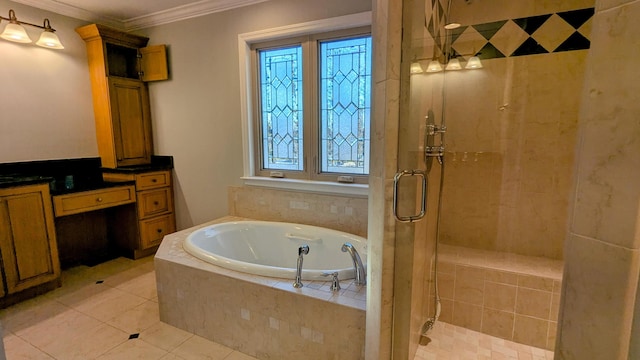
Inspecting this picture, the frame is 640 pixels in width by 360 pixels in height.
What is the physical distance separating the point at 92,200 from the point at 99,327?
46.8 inches

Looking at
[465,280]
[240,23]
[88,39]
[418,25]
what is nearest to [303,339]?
[465,280]

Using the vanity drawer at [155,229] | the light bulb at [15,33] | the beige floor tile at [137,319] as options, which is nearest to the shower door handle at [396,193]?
the beige floor tile at [137,319]

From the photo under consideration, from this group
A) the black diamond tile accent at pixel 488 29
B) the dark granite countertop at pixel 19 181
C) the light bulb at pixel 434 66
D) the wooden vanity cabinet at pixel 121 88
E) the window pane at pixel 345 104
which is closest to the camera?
the light bulb at pixel 434 66

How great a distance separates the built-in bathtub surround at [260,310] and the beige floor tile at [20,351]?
0.66m

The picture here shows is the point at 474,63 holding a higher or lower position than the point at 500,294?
higher

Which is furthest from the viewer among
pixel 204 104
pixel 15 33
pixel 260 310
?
pixel 204 104

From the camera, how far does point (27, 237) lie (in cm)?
238

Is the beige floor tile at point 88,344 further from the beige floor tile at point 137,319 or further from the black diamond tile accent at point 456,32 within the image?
the black diamond tile accent at point 456,32

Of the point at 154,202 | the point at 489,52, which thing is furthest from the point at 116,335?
the point at 489,52

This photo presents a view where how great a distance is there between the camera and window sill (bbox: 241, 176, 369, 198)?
8.30 feet

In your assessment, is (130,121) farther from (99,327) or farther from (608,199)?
(608,199)

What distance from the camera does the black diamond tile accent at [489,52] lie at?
83.2 inches

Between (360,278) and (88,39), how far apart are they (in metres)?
3.41

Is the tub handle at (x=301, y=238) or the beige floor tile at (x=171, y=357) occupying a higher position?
the tub handle at (x=301, y=238)
